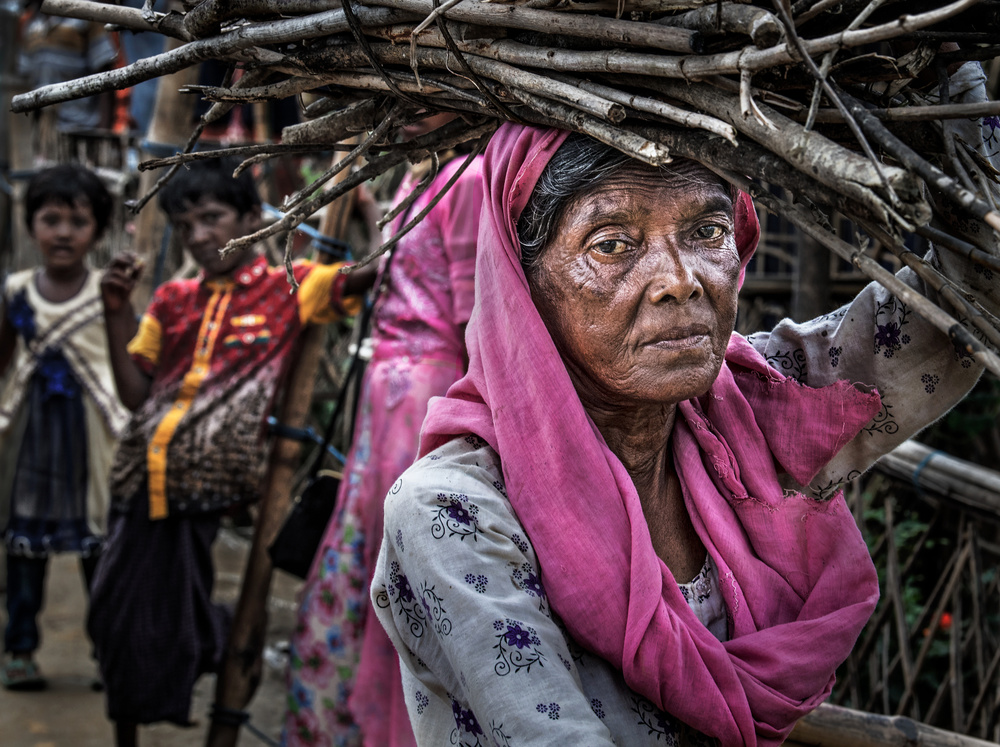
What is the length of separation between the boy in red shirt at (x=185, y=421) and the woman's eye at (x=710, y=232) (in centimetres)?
227

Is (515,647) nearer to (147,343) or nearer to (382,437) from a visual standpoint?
(382,437)

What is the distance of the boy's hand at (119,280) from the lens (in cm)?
365

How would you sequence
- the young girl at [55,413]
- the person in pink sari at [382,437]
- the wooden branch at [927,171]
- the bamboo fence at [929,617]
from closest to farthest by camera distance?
the wooden branch at [927,171] < the bamboo fence at [929,617] < the person in pink sari at [382,437] < the young girl at [55,413]

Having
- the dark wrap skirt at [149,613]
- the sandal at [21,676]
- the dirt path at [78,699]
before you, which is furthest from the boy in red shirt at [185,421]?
the sandal at [21,676]

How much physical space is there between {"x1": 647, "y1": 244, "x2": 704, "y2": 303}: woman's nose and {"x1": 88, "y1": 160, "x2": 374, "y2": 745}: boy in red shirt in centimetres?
231

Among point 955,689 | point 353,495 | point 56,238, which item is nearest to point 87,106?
point 56,238

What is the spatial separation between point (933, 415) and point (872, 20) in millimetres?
770

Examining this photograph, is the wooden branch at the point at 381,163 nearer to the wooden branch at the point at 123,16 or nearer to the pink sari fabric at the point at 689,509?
the pink sari fabric at the point at 689,509

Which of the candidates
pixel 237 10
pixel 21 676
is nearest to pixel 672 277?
pixel 237 10

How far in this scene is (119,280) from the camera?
366 cm

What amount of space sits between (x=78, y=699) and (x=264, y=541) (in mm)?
1903

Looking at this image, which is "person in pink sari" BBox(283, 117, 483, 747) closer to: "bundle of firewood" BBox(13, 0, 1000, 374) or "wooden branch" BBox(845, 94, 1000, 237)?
"bundle of firewood" BBox(13, 0, 1000, 374)

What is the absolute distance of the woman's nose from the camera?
56.2 inches

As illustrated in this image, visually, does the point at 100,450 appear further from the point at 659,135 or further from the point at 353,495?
the point at 659,135
